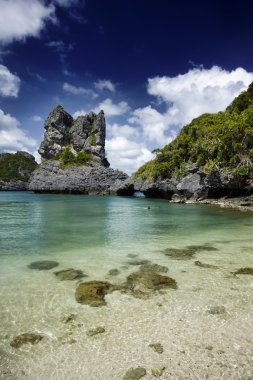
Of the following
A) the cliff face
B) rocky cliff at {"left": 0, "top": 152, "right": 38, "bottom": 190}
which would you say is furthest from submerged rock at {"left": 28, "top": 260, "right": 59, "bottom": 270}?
rocky cliff at {"left": 0, "top": 152, "right": 38, "bottom": 190}

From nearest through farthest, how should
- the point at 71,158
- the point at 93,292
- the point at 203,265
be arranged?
the point at 93,292, the point at 203,265, the point at 71,158

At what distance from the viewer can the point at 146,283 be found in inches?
342

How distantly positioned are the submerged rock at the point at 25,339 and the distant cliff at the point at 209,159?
39759 mm

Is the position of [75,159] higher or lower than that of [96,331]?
higher

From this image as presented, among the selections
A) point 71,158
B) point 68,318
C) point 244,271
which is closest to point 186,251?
point 244,271

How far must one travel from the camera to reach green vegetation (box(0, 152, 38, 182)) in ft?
567

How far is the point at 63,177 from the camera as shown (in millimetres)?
97500

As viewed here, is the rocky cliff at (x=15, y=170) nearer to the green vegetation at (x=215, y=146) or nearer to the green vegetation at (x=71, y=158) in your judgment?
the green vegetation at (x=71, y=158)

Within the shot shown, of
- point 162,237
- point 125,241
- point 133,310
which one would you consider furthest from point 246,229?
point 133,310

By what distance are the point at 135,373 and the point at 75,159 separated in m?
107

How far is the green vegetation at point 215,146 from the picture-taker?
144 feet

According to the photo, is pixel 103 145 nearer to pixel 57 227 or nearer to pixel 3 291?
pixel 57 227

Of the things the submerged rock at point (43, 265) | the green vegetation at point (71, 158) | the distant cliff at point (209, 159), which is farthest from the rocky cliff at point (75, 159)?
the submerged rock at point (43, 265)

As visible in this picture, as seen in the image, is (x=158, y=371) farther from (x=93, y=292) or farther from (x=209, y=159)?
(x=209, y=159)
